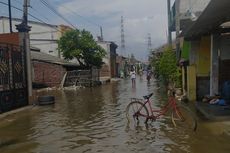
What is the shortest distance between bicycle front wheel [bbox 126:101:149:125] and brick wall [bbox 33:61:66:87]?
2706cm

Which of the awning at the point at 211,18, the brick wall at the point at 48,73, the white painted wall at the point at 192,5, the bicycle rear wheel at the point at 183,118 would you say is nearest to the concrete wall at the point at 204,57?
the awning at the point at 211,18

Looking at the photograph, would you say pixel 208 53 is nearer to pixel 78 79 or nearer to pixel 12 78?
pixel 12 78

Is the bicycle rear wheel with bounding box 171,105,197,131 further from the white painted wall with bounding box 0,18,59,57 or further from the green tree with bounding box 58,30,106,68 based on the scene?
the white painted wall with bounding box 0,18,59,57

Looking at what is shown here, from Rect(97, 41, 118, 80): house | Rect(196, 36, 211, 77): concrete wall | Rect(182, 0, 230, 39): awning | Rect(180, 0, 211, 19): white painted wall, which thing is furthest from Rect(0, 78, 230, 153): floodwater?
Rect(97, 41, 118, 80): house

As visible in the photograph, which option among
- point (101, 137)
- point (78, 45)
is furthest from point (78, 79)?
point (101, 137)

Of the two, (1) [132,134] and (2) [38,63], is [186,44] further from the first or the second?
(2) [38,63]

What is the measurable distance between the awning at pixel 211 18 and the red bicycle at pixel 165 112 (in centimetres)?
288

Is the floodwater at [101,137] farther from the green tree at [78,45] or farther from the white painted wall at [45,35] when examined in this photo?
the white painted wall at [45,35]

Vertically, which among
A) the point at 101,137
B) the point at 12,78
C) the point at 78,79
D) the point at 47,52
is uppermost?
the point at 47,52

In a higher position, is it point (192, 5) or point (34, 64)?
point (192, 5)

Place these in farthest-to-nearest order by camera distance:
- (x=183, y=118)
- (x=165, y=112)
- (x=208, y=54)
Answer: (x=208, y=54) → (x=165, y=112) → (x=183, y=118)

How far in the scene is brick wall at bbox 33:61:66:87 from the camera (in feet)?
132

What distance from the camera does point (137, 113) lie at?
13578 millimetres

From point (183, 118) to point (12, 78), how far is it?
980cm
